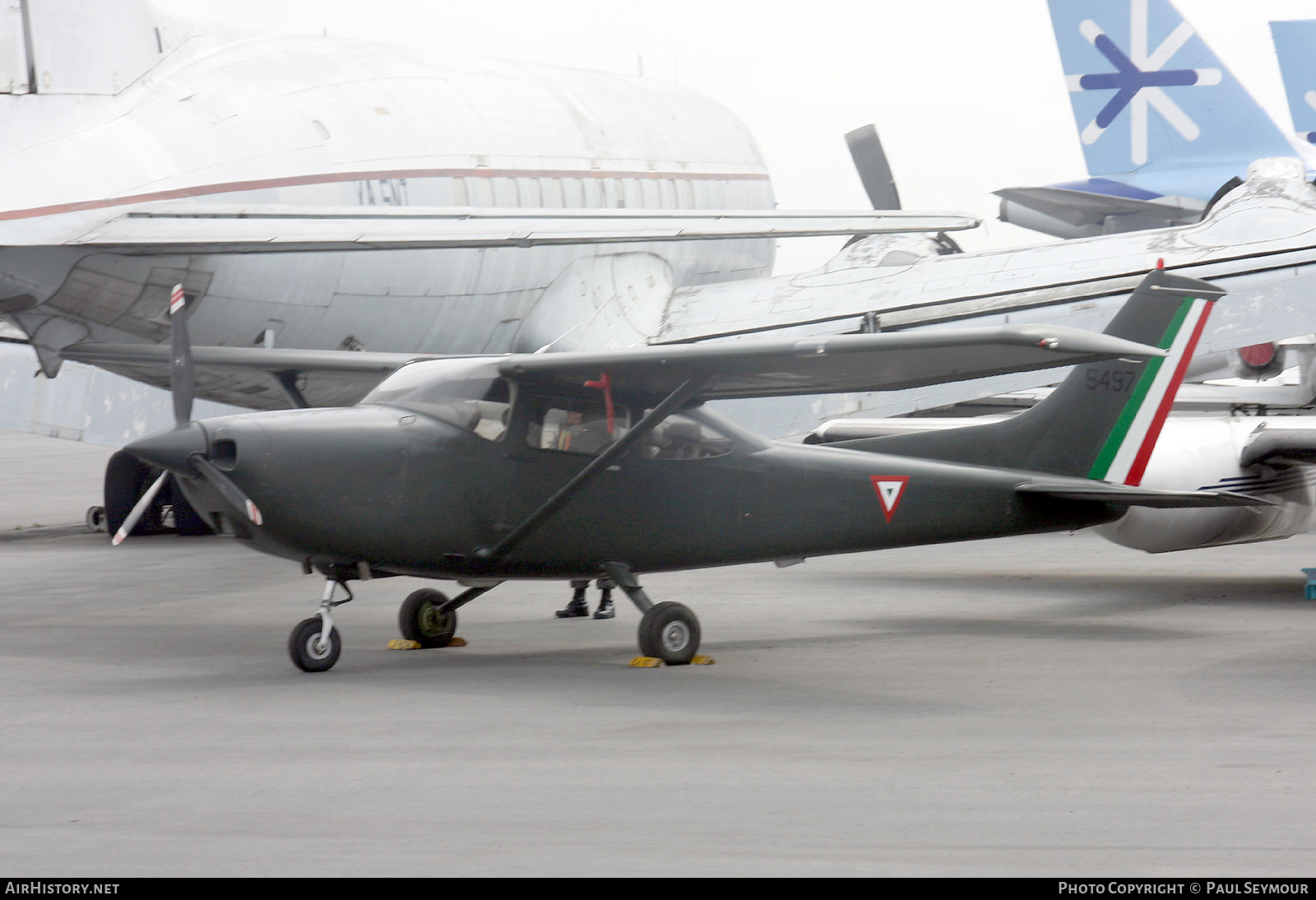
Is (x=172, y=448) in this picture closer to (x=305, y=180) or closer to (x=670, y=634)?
(x=670, y=634)

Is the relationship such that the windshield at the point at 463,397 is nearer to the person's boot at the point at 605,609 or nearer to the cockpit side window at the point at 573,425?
the cockpit side window at the point at 573,425

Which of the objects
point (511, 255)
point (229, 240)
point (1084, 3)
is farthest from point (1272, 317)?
point (1084, 3)

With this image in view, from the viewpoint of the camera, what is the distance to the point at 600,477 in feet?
30.2

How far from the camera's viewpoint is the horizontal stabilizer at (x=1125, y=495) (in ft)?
31.4

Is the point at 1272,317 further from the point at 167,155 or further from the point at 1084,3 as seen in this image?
the point at 1084,3

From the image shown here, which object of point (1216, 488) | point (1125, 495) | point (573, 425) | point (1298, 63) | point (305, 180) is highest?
point (1298, 63)

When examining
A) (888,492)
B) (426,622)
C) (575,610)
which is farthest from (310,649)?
(888,492)

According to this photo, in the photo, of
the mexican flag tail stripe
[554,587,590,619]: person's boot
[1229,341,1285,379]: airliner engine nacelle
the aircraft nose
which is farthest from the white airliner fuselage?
[1229,341,1285,379]: airliner engine nacelle

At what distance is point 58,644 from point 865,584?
21.2ft

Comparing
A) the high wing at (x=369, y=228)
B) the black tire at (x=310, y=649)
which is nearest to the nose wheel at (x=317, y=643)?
the black tire at (x=310, y=649)

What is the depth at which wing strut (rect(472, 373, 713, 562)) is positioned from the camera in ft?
29.4

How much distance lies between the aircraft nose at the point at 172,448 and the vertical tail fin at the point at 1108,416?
4.47m

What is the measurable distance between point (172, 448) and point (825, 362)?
3648 mm

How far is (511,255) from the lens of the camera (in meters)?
Answer: 16.8
